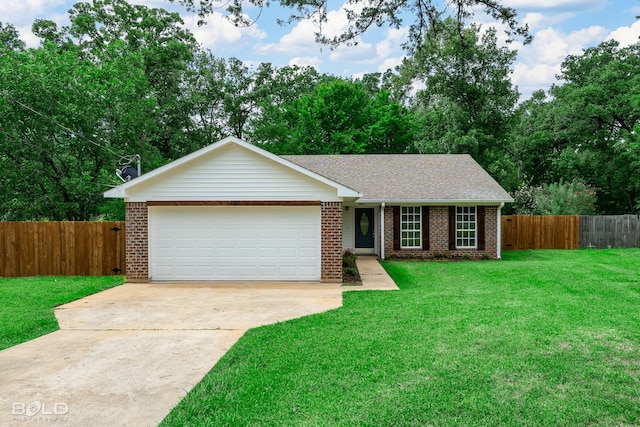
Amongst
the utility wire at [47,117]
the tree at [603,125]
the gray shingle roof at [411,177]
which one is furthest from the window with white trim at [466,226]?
the tree at [603,125]

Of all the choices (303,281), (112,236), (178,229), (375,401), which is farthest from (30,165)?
(375,401)

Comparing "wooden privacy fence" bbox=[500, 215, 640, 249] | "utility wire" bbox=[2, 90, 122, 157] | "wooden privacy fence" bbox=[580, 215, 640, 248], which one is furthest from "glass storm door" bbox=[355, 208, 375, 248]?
"utility wire" bbox=[2, 90, 122, 157]

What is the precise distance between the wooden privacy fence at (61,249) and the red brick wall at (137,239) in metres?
1.54

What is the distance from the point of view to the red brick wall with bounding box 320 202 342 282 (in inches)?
467

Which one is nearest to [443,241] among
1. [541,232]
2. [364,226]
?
[364,226]

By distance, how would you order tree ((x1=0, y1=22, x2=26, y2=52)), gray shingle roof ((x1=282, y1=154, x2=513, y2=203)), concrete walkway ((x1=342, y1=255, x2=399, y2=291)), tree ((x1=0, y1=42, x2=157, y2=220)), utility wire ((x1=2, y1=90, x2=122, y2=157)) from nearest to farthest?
concrete walkway ((x1=342, y1=255, x2=399, y2=291)) < gray shingle roof ((x1=282, y1=154, x2=513, y2=203)) < utility wire ((x1=2, y1=90, x2=122, y2=157)) < tree ((x1=0, y1=42, x2=157, y2=220)) < tree ((x1=0, y1=22, x2=26, y2=52))

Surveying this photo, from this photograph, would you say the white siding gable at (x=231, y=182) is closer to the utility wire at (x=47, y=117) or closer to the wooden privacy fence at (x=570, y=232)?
the utility wire at (x=47, y=117)

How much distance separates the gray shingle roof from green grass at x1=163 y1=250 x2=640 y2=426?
825 cm

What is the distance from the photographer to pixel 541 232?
20641mm

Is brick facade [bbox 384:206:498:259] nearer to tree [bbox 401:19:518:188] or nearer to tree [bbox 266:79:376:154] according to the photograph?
tree [bbox 401:19:518:188]

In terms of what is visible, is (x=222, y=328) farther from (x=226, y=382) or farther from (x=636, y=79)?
(x=636, y=79)

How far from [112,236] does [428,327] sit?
10.0m

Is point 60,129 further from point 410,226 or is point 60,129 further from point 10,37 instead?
point 410,226

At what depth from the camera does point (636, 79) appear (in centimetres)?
2686
